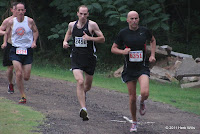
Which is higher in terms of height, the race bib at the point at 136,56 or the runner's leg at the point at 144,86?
the race bib at the point at 136,56

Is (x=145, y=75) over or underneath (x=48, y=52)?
over

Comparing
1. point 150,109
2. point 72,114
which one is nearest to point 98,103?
point 150,109

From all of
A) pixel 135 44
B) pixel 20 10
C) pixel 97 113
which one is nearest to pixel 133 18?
pixel 135 44

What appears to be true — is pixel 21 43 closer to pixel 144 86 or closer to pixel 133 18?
pixel 133 18

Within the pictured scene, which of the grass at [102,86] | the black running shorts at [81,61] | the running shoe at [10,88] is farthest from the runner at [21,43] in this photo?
the black running shorts at [81,61]

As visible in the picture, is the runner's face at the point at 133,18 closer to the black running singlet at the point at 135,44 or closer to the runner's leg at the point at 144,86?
the black running singlet at the point at 135,44

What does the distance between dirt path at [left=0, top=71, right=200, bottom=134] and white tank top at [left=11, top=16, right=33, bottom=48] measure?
1.44 meters

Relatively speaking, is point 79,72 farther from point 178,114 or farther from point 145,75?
point 178,114

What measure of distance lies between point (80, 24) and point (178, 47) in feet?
51.6

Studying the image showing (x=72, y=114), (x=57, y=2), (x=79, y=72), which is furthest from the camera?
(x=57, y=2)

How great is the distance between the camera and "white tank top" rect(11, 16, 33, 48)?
10.5 metres

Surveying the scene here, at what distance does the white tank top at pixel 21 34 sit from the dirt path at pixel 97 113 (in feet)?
4.73

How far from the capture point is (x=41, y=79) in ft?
53.7

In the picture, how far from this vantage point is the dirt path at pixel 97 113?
7.84 m
